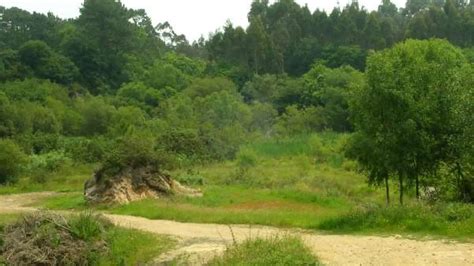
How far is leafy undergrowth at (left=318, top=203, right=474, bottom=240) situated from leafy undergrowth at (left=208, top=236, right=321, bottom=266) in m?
4.38

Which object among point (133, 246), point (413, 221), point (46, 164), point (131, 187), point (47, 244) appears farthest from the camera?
point (46, 164)

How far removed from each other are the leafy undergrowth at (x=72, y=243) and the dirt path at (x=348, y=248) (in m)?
1.00

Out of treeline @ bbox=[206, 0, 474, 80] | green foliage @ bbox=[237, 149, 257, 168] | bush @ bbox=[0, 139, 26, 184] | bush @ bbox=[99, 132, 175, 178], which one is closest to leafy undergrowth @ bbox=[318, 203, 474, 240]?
bush @ bbox=[99, 132, 175, 178]

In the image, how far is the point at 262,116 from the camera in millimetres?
67438

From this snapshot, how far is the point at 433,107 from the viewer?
2048cm

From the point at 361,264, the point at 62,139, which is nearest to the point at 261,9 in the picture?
the point at 62,139

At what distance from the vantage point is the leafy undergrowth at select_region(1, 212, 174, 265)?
16469 millimetres

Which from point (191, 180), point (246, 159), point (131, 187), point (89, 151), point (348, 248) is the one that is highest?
point (89, 151)

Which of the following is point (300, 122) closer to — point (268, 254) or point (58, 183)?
point (58, 183)

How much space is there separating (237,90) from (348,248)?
6727 cm

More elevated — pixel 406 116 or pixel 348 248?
pixel 406 116

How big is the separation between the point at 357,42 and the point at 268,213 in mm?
74937

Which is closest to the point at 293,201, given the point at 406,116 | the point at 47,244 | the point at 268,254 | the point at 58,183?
the point at 406,116

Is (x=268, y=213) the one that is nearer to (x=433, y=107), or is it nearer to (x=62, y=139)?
(x=433, y=107)
